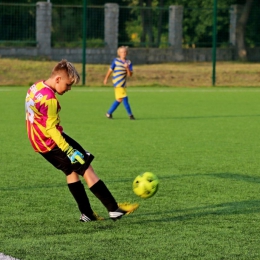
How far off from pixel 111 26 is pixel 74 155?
3428 centimetres

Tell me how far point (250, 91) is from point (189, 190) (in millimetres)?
18286

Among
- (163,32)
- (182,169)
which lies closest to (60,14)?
(163,32)

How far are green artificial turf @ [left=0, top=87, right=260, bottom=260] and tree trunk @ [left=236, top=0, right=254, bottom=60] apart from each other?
2378 centimetres

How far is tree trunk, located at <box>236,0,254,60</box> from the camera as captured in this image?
42.2 metres

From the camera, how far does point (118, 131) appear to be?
15.5 meters

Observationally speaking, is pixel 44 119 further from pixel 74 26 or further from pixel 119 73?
pixel 74 26

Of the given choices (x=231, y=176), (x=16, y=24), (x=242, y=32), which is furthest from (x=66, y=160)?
(x=242, y=32)

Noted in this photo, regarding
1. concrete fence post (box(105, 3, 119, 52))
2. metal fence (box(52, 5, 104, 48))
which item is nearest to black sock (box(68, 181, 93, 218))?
metal fence (box(52, 5, 104, 48))

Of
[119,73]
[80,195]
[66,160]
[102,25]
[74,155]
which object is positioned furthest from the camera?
[102,25]

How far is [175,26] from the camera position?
1682 inches

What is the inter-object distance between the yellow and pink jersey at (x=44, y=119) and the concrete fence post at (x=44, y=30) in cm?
3079

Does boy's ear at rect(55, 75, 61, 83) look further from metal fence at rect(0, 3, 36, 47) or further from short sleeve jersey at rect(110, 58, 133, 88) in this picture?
metal fence at rect(0, 3, 36, 47)

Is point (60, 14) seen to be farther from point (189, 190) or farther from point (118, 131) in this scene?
point (189, 190)

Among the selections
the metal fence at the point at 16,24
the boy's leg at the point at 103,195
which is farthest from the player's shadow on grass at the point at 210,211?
the metal fence at the point at 16,24
